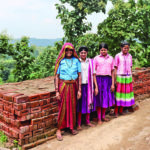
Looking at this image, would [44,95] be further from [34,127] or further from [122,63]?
[122,63]

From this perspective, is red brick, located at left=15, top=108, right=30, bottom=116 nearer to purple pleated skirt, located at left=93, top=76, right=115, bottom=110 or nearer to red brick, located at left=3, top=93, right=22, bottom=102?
red brick, located at left=3, top=93, right=22, bottom=102

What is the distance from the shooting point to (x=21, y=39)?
9297 mm

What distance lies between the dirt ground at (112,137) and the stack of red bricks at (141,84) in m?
1.41

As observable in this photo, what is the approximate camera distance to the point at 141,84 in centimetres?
517

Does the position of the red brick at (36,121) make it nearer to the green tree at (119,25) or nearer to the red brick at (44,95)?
the red brick at (44,95)

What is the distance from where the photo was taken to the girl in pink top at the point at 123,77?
3822 millimetres

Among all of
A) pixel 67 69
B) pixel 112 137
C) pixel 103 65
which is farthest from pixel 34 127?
pixel 103 65

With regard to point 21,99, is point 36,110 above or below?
below

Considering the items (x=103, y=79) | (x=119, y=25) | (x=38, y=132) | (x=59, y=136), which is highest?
(x=119, y=25)

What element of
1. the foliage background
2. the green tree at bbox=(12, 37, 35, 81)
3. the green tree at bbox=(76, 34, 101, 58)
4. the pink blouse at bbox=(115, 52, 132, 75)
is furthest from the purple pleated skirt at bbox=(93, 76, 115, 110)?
the green tree at bbox=(12, 37, 35, 81)

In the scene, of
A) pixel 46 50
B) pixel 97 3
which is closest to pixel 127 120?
pixel 97 3

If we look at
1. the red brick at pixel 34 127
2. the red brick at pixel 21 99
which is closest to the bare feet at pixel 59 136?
the red brick at pixel 34 127

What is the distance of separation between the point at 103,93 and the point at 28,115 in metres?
1.49

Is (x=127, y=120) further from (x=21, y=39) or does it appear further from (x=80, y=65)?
(x=21, y=39)
